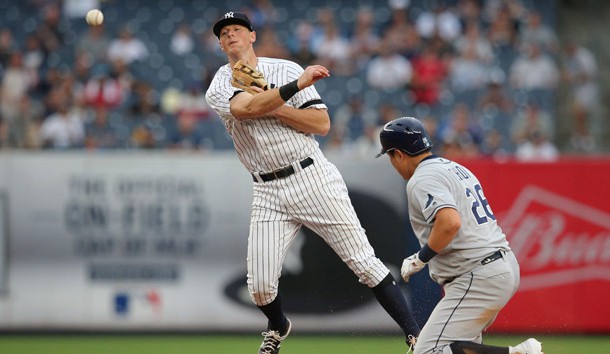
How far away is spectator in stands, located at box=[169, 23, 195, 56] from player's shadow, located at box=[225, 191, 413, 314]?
20.2 feet

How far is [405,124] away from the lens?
586 cm

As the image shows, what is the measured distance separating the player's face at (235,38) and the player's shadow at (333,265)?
14.9 feet

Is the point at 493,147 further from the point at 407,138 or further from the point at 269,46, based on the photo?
the point at 407,138

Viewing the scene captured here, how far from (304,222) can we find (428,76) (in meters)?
9.08

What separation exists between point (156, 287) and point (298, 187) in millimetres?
5110

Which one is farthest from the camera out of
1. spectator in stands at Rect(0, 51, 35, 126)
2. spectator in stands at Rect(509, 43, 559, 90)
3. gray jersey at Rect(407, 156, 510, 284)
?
spectator in stands at Rect(509, 43, 559, 90)

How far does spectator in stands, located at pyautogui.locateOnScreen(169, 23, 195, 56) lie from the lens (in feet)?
53.7

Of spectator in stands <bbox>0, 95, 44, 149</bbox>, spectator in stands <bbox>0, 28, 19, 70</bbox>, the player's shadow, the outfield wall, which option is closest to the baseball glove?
the player's shadow

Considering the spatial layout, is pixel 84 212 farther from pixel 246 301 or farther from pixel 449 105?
pixel 449 105

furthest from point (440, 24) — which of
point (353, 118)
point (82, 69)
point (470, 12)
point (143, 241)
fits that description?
point (143, 241)

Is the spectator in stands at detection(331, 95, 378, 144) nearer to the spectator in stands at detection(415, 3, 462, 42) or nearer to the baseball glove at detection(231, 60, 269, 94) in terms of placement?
the spectator in stands at detection(415, 3, 462, 42)

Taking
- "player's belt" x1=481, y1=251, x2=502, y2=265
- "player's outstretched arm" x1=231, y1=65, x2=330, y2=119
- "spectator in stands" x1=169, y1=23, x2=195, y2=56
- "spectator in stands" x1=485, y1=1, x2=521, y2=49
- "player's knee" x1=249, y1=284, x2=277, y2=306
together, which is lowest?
"player's knee" x1=249, y1=284, x2=277, y2=306

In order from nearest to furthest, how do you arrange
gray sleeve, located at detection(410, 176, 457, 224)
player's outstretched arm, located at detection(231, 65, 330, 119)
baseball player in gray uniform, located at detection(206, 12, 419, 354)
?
gray sleeve, located at detection(410, 176, 457, 224), player's outstretched arm, located at detection(231, 65, 330, 119), baseball player in gray uniform, located at detection(206, 12, 419, 354)

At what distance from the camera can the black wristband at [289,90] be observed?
613cm
